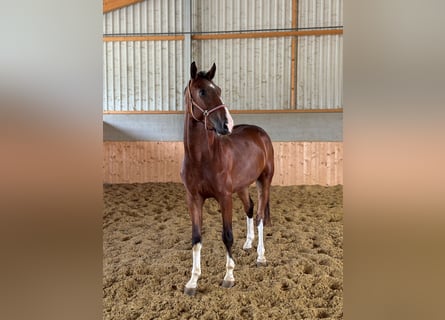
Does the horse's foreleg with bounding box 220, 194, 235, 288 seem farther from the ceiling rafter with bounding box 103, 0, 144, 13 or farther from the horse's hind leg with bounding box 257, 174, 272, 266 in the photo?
the ceiling rafter with bounding box 103, 0, 144, 13

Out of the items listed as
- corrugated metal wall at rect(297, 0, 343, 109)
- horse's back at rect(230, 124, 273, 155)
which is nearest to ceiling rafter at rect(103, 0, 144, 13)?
corrugated metal wall at rect(297, 0, 343, 109)

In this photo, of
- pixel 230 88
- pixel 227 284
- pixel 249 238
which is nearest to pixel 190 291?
pixel 227 284

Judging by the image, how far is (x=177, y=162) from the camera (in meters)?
6.52

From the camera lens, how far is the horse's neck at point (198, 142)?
88.7 inches

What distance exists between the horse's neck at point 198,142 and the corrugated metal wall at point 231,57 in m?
4.57

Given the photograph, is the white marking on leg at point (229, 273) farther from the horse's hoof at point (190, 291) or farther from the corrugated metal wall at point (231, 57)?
the corrugated metal wall at point (231, 57)


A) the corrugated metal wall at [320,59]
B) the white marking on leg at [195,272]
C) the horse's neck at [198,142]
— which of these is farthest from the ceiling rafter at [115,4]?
the white marking on leg at [195,272]

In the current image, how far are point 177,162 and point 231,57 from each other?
2.24 m

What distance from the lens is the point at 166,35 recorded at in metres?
6.77

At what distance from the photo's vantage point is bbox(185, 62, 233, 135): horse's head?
82.8 inches

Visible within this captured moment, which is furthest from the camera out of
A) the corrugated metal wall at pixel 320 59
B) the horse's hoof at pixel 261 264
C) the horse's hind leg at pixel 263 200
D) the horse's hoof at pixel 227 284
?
the corrugated metal wall at pixel 320 59

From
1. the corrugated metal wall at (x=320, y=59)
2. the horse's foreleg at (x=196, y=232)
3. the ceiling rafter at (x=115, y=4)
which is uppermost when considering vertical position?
the ceiling rafter at (x=115, y=4)
